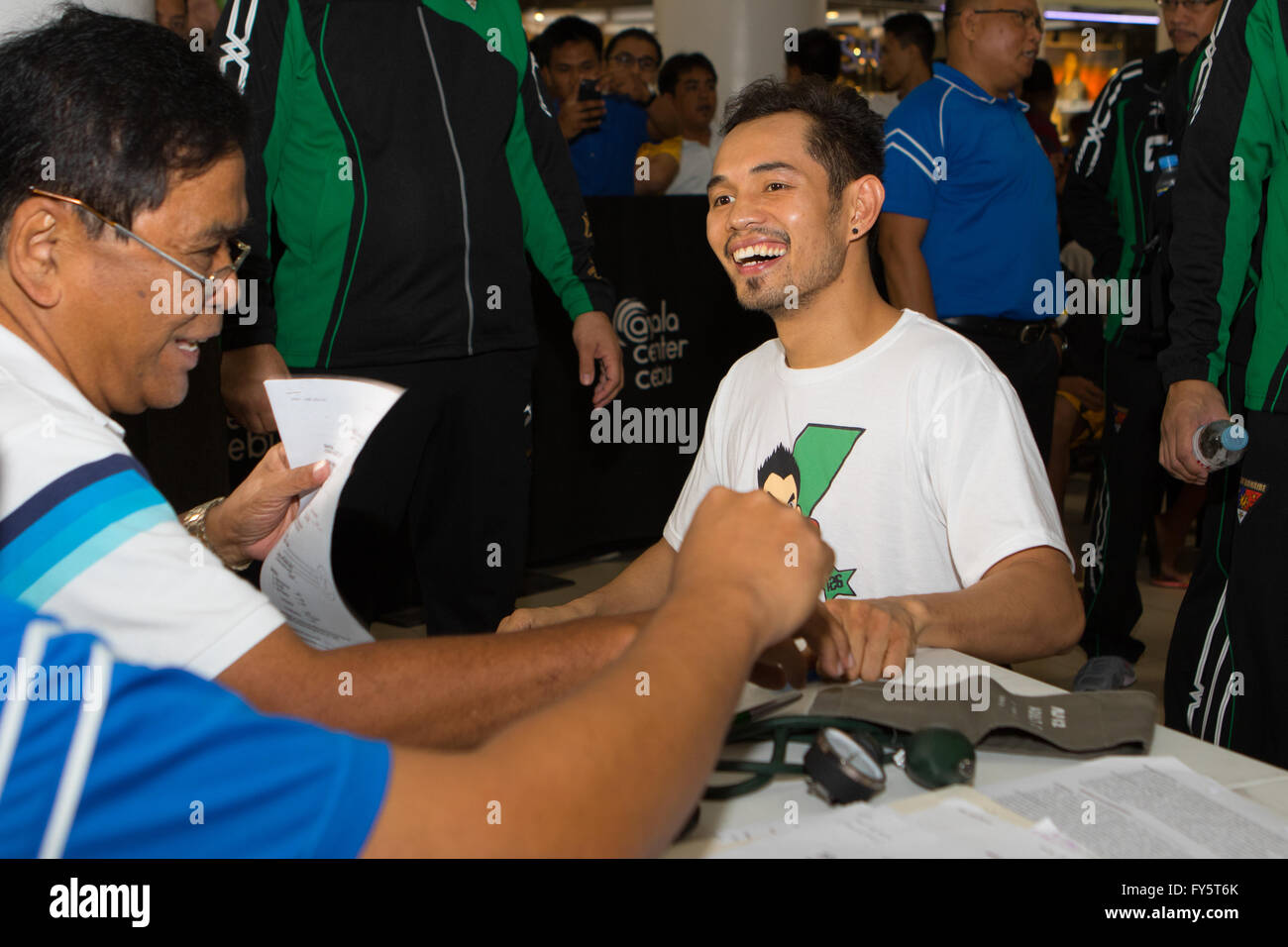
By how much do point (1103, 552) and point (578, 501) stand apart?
203cm

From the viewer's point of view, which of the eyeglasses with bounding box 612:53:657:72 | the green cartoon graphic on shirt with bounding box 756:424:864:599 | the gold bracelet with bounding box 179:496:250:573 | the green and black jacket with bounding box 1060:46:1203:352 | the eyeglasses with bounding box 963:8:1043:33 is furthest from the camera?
the eyeglasses with bounding box 612:53:657:72

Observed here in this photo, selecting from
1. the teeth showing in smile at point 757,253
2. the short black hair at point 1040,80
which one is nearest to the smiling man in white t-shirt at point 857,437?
the teeth showing in smile at point 757,253

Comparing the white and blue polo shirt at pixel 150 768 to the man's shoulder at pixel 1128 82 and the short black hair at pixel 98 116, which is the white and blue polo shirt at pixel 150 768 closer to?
the short black hair at pixel 98 116

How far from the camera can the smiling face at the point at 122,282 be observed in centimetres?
109

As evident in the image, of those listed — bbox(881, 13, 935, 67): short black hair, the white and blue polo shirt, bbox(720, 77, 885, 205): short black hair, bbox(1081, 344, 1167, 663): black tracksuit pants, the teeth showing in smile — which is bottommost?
bbox(1081, 344, 1167, 663): black tracksuit pants

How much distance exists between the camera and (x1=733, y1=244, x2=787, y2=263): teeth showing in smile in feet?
6.58

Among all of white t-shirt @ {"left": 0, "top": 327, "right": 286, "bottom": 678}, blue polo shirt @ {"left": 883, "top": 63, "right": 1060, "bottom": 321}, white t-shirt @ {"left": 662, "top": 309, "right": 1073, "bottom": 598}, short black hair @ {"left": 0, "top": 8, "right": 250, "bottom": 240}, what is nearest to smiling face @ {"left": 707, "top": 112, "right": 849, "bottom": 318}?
white t-shirt @ {"left": 662, "top": 309, "right": 1073, "bottom": 598}

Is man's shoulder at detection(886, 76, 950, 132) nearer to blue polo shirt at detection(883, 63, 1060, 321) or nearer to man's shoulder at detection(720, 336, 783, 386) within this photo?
blue polo shirt at detection(883, 63, 1060, 321)

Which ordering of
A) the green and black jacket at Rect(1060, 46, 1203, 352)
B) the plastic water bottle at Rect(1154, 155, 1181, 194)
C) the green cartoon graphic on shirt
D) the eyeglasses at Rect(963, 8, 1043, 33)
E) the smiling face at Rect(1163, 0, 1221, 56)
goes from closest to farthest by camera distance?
the green cartoon graphic on shirt < the plastic water bottle at Rect(1154, 155, 1181, 194) < the smiling face at Rect(1163, 0, 1221, 56) < the eyeglasses at Rect(963, 8, 1043, 33) < the green and black jacket at Rect(1060, 46, 1203, 352)

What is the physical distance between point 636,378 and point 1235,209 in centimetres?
277

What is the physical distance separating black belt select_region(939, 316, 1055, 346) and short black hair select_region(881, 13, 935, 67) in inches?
109
